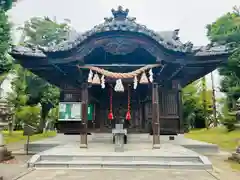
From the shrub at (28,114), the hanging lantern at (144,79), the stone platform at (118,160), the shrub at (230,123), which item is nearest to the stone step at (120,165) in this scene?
the stone platform at (118,160)

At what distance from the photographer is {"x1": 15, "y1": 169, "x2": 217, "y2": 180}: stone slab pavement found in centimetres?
602

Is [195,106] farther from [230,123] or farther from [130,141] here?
[130,141]

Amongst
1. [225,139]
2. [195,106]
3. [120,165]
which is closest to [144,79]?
[120,165]

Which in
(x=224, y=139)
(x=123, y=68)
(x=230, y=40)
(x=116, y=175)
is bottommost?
(x=224, y=139)

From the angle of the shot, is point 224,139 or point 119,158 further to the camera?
point 224,139

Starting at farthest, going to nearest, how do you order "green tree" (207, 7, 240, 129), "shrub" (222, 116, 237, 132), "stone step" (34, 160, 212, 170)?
"shrub" (222, 116, 237, 132)
"green tree" (207, 7, 240, 129)
"stone step" (34, 160, 212, 170)

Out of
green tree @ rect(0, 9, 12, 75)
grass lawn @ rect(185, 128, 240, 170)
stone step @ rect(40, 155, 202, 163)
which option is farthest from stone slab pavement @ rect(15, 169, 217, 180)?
green tree @ rect(0, 9, 12, 75)

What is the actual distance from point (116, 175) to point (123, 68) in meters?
5.40

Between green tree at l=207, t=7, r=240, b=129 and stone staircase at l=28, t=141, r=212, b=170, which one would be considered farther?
green tree at l=207, t=7, r=240, b=129

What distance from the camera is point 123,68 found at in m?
10.5

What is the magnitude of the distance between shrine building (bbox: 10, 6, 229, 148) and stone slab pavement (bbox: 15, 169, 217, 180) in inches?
113

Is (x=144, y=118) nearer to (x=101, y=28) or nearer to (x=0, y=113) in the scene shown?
(x=101, y=28)

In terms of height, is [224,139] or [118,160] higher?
[118,160]

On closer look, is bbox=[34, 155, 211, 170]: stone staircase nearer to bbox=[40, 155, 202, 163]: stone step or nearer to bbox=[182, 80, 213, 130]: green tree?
bbox=[40, 155, 202, 163]: stone step
